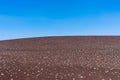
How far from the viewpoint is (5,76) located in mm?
17609

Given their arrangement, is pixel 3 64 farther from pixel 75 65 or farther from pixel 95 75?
pixel 95 75

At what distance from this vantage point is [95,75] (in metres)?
17.5

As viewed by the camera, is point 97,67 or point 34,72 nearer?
point 34,72

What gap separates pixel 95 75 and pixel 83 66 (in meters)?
3.03

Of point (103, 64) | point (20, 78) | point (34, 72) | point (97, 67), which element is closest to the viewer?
point (20, 78)

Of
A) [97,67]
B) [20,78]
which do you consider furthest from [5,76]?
[97,67]

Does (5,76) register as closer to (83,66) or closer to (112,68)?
(83,66)

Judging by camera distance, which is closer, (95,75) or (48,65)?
(95,75)

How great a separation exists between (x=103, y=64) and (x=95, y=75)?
3976 mm

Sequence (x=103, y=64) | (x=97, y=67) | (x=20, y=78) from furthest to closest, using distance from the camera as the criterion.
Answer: (x=103, y=64) → (x=97, y=67) → (x=20, y=78)

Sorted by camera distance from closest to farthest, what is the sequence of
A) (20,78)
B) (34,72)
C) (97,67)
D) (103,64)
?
(20,78)
(34,72)
(97,67)
(103,64)

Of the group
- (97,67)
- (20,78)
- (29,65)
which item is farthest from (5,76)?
(97,67)

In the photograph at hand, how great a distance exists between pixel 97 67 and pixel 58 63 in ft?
11.5

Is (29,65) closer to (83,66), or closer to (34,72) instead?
(34,72)
